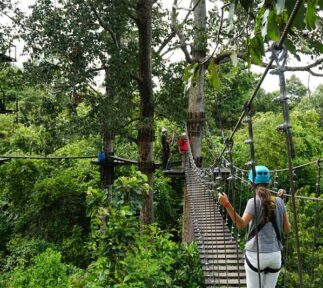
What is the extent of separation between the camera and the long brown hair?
1867 mm

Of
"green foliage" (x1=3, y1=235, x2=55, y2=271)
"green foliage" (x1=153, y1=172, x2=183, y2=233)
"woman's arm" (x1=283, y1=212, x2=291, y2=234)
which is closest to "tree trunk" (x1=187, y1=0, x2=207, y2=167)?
"green foliage" (x1=153, y1=172, x2=183, y2=233)

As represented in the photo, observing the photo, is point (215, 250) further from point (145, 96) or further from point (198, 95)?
point (198, 95)

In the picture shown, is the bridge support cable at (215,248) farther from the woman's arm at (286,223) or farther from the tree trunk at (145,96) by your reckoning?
the tree trunk at (145,96)

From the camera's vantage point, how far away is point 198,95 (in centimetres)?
760

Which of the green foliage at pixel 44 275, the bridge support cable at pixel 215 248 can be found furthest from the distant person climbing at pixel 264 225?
the green foliage at pixel 44 275

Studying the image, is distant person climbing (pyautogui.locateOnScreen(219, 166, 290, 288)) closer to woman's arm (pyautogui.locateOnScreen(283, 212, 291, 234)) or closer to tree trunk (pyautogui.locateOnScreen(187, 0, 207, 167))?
woman's arm (pyautogui.locateOnScreen(283, 212, 291, 234))

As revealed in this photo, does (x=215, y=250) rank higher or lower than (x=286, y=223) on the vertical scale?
lower

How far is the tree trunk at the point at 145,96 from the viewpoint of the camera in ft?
22.8

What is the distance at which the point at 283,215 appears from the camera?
6.43 feet

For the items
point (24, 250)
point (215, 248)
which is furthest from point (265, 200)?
point (24, 250)

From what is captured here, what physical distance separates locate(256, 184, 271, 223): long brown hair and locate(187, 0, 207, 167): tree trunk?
5.46 metres

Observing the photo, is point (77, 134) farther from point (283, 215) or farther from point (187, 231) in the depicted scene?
point (283, 215)

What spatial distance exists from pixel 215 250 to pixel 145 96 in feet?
13.4

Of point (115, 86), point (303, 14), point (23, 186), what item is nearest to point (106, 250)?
A: point (303, 14)
